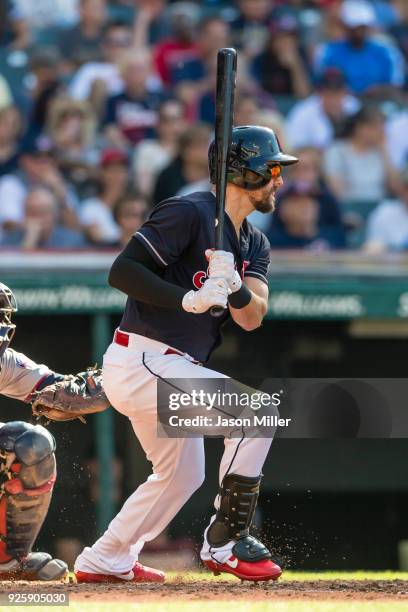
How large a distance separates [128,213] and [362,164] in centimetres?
207

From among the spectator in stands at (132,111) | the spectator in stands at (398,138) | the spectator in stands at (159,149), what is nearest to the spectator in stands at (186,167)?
the spectator in stands at (159,149)

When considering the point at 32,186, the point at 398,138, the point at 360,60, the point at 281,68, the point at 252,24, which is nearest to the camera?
the point at 32,186

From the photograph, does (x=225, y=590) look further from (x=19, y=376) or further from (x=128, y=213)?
(x=128, y=213)

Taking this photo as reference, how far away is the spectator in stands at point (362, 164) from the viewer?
30.9 ft

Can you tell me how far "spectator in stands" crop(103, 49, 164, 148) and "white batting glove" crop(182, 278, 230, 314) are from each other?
5325 millimetres

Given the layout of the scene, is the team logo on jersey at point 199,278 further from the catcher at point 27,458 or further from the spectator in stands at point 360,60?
the spectator in stands at point 360,60

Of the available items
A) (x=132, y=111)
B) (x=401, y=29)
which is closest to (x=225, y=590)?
(x=132, y=111)

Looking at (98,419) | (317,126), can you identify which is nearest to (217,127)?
(98,419)

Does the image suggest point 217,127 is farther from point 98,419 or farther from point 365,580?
point 98,419

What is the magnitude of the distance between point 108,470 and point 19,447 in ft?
10.0

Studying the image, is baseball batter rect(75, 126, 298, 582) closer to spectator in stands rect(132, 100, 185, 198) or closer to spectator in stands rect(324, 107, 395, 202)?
spectator in stands rect(132, 100, 185, 198)

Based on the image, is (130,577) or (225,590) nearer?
(225,590)

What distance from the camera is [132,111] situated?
31.6 feet

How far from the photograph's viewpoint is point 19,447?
15.1ft
